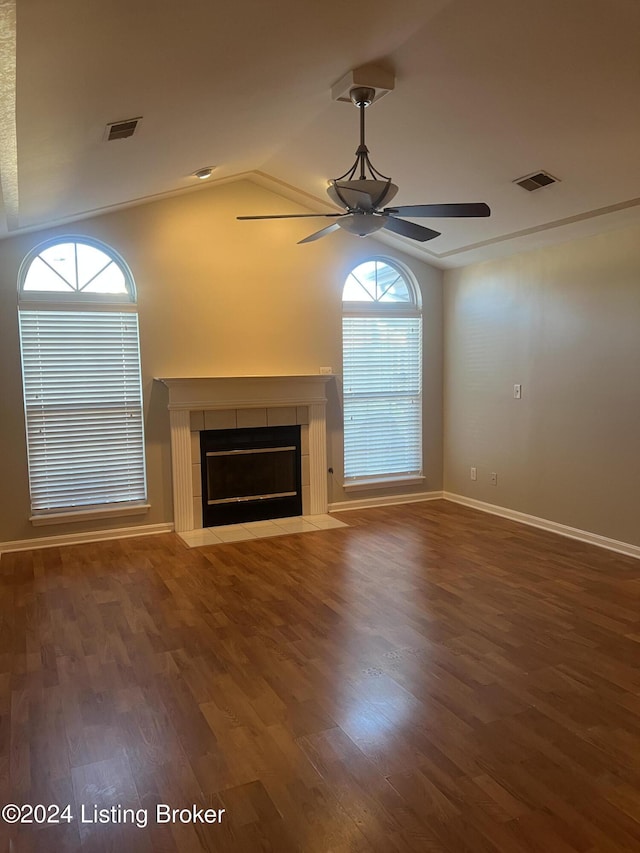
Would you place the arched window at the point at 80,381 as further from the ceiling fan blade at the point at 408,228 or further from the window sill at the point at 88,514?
the ceiling fan blade at the point at 408,228

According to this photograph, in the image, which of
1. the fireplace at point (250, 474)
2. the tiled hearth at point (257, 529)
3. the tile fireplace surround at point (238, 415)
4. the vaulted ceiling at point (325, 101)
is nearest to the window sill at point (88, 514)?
the tile fireplace surround at point (238, 415)

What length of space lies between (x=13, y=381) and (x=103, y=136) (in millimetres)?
2436

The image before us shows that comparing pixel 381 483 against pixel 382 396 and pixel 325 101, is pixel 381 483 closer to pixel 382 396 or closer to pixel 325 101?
pixel 382 396

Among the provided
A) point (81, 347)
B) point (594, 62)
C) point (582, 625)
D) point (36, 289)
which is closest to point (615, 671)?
point (582, 625)

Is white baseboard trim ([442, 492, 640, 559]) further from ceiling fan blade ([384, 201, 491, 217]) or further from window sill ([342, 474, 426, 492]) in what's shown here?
ceiling fan blade ([384, 201, 491, 217])

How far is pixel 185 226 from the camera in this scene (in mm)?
5246

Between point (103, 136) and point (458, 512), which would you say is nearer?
point (103, 136)

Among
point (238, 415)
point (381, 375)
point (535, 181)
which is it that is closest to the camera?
point (535, 181)

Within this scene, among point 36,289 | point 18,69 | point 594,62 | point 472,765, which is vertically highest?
point 594,62

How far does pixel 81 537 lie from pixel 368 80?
4055 millimetres

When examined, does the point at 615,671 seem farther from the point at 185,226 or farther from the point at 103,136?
the point at 185,226

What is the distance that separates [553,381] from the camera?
200 inches

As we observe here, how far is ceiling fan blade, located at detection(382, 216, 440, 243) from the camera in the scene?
328cm

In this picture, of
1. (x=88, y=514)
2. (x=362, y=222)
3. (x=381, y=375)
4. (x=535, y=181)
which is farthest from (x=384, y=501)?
(x=362, y=222)
